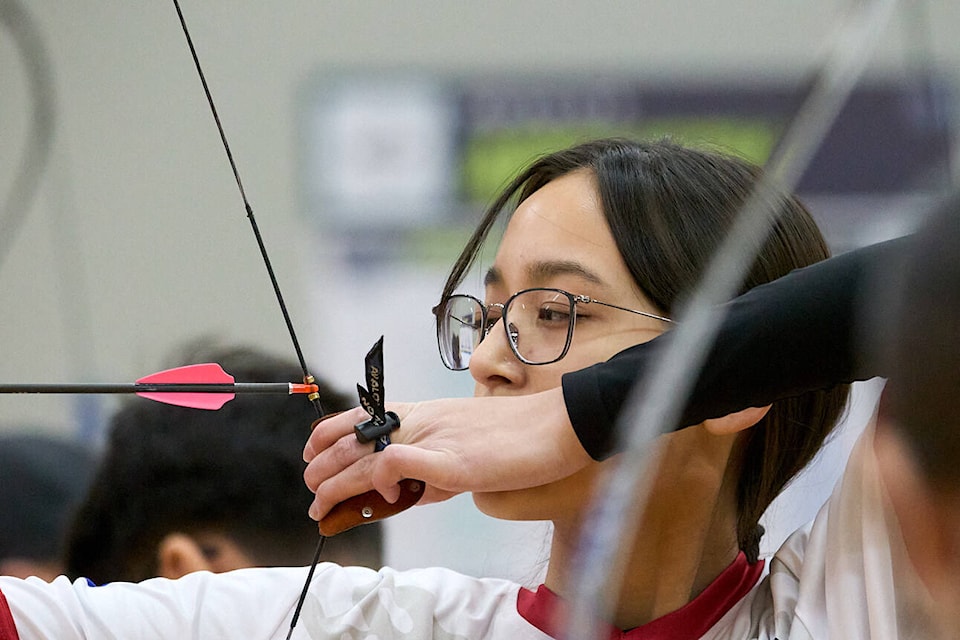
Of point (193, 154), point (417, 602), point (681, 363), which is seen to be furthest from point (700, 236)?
point (193, 154)

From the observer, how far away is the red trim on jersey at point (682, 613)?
28.1 inches

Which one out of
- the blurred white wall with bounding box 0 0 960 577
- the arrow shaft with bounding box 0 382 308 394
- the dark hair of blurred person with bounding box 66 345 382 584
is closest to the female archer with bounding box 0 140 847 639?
the arrow shaft with bounding box 0 382 308 394

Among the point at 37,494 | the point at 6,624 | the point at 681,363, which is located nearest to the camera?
the point at 681,363

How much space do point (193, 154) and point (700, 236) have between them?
0.82 meters

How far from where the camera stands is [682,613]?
2.37 feet

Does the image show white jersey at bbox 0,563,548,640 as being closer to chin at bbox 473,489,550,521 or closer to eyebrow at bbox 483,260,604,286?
chin at bbox 473,489,550,521

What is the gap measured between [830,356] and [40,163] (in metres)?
1.12

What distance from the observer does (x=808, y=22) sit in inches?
49.0

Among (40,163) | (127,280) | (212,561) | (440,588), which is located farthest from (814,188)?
(40,163)

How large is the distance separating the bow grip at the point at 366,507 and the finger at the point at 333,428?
0.03 m

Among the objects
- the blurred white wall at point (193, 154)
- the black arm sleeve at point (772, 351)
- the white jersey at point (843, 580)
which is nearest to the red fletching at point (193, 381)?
the black arm sleeve at point (772, 351)

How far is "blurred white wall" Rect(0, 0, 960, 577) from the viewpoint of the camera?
1271mm

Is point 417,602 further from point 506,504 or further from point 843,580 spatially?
point 843,580

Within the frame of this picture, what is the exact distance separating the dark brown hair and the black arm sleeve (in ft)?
0.25
